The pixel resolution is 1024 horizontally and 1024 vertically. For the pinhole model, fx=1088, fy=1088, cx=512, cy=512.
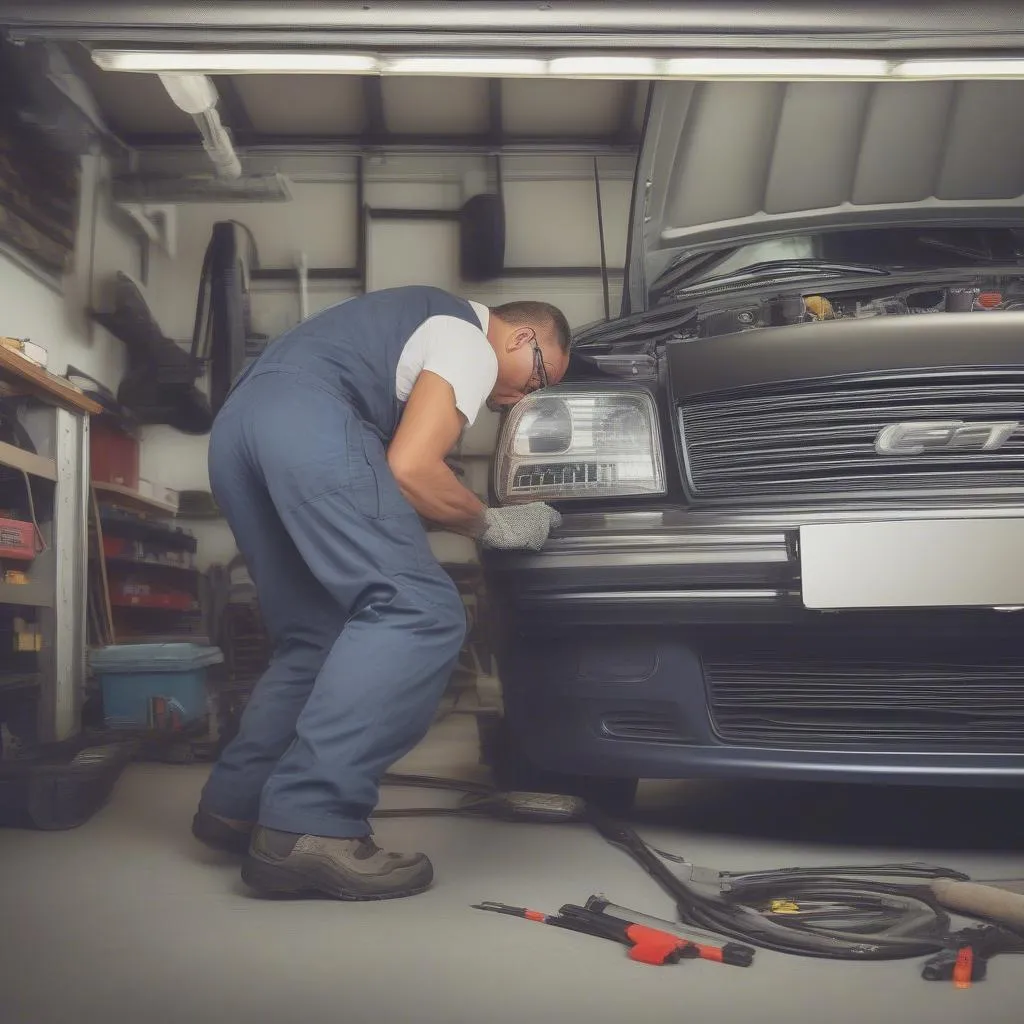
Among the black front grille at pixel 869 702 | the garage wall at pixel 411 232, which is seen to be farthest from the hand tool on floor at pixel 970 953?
the garage wall at pixel 411 232

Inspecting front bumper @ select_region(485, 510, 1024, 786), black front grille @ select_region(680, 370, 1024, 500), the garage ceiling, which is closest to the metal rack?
front bumper @ select_region(485, 510, 1024, 786)

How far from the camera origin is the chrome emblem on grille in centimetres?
169

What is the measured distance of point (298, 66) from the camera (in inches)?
82.0

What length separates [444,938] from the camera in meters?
1.47

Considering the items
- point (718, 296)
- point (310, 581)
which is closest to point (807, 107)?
point (718, 296)

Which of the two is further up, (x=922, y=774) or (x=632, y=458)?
(x=632, y=458)

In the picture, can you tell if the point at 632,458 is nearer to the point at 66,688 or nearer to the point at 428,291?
the point at 428,291

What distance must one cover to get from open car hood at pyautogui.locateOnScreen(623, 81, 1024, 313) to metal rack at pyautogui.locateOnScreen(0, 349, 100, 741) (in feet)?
5.63

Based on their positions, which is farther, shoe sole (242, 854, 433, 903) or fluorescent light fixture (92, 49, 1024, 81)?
fluorescent light fixture (92, 49, 1024, 81)

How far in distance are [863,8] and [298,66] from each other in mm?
1041

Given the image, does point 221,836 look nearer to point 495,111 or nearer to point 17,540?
point 17,540

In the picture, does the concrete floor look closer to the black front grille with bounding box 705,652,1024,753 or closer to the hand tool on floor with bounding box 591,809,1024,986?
the hand tool on floor with bounding box 591,809,1024,986

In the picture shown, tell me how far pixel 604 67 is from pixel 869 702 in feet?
4.12

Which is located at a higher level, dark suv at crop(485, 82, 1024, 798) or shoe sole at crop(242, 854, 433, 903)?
dark suv at crop(485, 82, 1024, 798)
